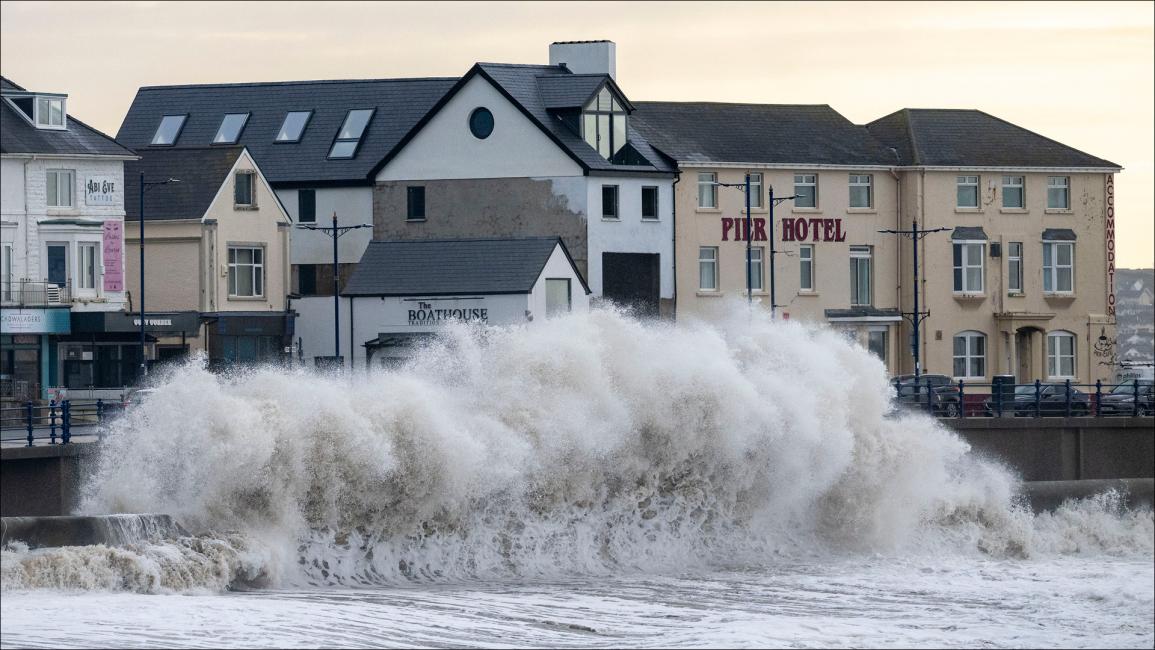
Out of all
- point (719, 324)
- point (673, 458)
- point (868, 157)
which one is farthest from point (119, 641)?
point (868, 157)

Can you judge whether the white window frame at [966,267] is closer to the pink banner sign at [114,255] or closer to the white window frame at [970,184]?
the white window frame at [970,184]

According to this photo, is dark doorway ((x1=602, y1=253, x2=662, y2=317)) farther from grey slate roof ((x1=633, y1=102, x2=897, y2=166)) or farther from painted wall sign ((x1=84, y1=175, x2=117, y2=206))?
painted wall sign ((x1=84, y1=175, x2=117, y2=206))

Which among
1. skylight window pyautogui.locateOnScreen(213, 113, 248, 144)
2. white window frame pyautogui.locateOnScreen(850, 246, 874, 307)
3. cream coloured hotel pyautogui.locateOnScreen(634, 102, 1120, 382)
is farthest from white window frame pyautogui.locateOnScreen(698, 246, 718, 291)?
skylight window pyautogui.locateOnScreen(213, 113, 248, 144)

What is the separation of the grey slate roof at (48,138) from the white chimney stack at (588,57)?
14.7 m

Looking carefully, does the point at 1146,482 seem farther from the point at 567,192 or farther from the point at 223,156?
the point at 223,156

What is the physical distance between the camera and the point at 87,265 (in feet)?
180

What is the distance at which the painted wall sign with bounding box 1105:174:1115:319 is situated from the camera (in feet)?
218

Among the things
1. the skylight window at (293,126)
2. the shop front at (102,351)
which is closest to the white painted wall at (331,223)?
the skylight window at (293,126)

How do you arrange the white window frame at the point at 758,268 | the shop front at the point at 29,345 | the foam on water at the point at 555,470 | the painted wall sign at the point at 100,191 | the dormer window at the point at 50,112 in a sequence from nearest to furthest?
the foam on water at the point at 555,470 < the shop front at the point at 29,345 < the dormer window at the point at 50,112 < the painted wall sign at the point at 100,191 < the white window frame at the point at 758,268

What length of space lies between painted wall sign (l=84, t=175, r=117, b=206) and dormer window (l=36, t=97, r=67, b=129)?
5.49 feet

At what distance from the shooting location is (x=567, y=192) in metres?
60.0

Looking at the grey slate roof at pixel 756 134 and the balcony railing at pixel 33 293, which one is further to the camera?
the grey slate roof at pixel 756 134

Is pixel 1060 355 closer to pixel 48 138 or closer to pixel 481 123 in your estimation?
pixel 481 123

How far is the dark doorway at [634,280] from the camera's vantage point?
60344 millimetres
